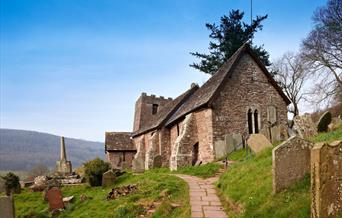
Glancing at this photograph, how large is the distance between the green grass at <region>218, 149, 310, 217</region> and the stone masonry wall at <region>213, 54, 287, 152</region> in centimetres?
993

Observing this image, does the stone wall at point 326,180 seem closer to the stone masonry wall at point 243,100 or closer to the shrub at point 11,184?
the stone masonry wall at point 243,100

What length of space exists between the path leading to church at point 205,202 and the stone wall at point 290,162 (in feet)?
5.12

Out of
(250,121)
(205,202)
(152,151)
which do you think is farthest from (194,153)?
(205,202)

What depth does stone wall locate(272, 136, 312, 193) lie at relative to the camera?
7215mm

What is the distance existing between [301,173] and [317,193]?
209cm

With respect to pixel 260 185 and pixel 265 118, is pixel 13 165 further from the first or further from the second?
pixel 260 185

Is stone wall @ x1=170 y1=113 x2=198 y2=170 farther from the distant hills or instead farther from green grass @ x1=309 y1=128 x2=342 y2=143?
the distant hills

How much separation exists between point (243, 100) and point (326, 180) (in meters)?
16.1

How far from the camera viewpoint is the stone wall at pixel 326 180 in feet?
17.5

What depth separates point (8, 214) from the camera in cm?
789

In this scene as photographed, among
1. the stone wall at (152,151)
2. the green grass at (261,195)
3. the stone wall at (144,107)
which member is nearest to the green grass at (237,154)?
the green grass at (261,195)

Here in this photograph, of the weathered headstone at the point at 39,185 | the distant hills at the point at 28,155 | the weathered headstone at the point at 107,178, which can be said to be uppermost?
the weathered headstone at the point at 107,178

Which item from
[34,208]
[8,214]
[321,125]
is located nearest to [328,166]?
[8,214]

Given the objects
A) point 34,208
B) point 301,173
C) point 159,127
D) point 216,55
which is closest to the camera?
point 301,173
